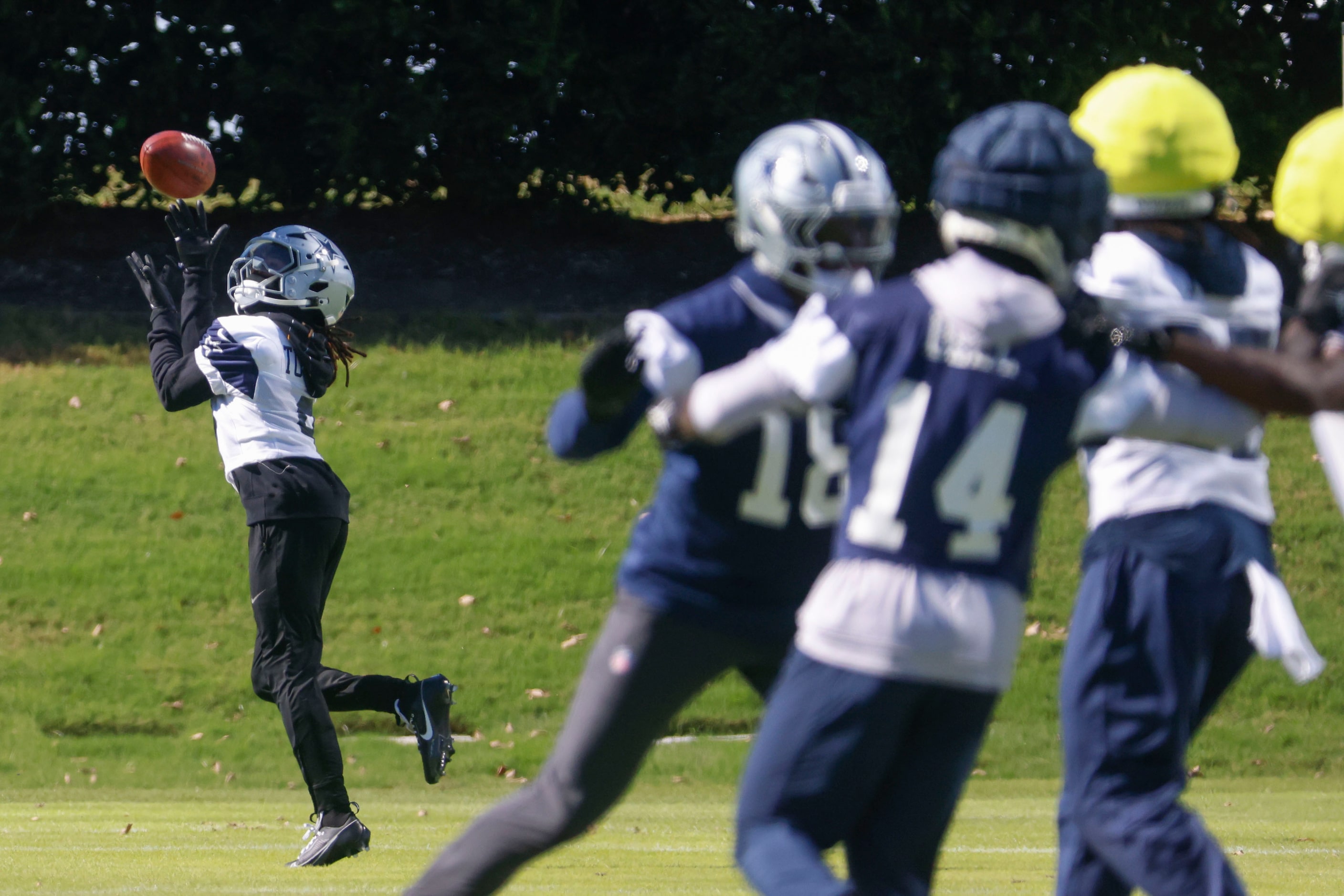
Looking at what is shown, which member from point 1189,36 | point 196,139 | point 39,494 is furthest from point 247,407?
point 1189,36

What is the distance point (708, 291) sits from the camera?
371cm

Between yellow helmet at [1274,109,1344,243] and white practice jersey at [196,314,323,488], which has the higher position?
yellow helmet at [1274,109,1344,243]

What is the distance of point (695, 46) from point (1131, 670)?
12.2 metres

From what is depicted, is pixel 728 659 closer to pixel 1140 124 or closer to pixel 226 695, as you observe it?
pixel 1140 124

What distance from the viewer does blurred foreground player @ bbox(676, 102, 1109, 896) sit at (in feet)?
10.1

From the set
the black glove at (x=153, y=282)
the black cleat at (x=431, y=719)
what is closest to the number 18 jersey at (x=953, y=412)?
the black cleat at (x=431, y=719)

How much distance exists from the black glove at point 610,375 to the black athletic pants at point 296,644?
3398 millimetres

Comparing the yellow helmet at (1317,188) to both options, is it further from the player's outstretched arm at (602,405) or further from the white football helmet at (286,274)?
the white football helmet at (286,274)

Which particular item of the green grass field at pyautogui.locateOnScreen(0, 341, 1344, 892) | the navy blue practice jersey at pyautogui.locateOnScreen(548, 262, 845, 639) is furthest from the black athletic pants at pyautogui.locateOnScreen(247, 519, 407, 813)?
the navy blue practice jersey at pyautogui.locateOnScreen(548, 262, 845, 639)

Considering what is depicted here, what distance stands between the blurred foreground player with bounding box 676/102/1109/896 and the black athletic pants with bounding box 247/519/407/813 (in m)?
3.80

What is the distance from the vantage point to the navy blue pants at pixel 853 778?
3.11 m

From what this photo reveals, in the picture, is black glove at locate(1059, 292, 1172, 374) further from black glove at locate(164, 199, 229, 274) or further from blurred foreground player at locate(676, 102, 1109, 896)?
black glove at locate(164, 199, 229, 274)

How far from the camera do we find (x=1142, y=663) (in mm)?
3846

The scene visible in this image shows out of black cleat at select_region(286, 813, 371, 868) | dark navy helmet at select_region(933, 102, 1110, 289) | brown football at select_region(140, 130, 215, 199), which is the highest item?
dark navy helmet at select_region(933, 102, 1110, 289)
